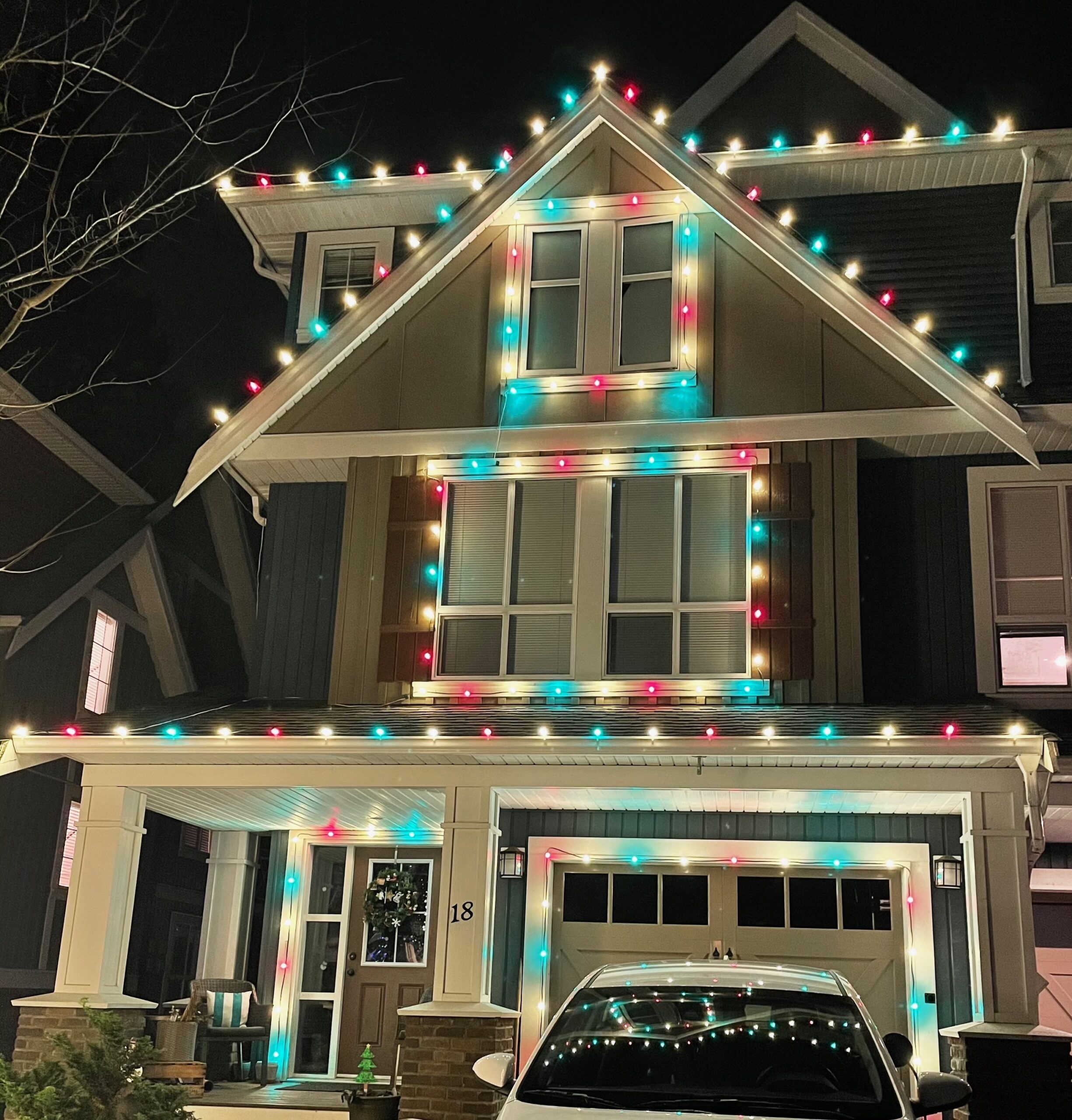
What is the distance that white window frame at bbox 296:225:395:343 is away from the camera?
42.2 feet

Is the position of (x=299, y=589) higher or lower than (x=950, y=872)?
higher

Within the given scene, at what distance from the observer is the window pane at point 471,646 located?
10.7 metres

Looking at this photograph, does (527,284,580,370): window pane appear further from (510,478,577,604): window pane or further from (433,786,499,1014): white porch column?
(433,786,499,1014): white porch column

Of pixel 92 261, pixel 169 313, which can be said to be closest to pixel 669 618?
pixel 92 261

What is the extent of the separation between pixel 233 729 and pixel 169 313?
25.0m

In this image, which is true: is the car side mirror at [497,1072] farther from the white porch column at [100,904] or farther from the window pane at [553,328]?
the window pane at [553,328]

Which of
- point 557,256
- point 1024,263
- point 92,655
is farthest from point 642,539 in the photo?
point 92,655

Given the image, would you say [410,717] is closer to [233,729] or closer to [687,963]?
[233,729]

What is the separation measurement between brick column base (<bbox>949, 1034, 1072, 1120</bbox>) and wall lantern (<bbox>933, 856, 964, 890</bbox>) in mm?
1675

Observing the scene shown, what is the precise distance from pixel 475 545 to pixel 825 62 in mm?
6243

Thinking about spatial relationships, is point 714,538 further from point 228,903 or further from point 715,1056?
point 715,1056

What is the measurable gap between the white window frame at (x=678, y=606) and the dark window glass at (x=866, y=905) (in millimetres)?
2021

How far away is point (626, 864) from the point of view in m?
10.9

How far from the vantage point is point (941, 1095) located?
4.96 meters
